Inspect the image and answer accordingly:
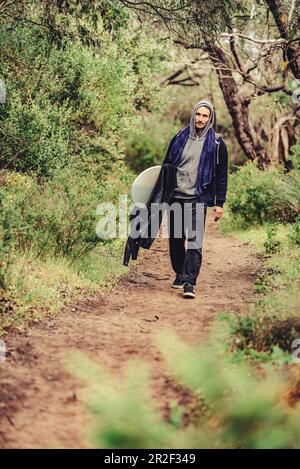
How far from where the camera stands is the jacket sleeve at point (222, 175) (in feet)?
28.3

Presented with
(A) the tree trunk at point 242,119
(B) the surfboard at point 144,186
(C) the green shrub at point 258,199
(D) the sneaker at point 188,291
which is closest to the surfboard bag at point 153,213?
(B) the surfboard at point 144,186

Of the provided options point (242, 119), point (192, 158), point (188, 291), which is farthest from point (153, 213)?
point (242, 119)

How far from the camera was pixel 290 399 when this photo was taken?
482 cm

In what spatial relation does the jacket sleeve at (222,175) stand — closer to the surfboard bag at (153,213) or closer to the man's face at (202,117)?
the man's face at (202,117)

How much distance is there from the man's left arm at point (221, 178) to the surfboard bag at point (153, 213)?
500 millimetres

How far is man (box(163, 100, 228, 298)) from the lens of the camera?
853cm

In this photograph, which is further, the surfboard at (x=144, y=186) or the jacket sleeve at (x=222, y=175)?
the surfboard at (x=144, y=186)

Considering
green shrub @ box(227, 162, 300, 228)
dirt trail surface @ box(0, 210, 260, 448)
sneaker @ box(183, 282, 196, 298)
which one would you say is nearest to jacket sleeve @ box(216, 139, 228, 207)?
sneaker @ box(183, 282, 196, 298)

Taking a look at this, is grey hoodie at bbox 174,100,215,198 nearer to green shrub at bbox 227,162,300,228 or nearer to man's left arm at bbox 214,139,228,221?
man's left arm at bbox 214,139,228,221

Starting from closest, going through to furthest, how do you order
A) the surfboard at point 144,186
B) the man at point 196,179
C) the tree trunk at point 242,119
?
the man at point 196,179 < the surfboard at point 144,186 < the tree trunk at point 242,119

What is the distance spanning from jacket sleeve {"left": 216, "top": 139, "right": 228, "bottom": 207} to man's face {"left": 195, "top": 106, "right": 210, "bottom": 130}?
33 cm

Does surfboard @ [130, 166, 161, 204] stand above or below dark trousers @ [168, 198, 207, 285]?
above

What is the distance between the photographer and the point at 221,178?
870 cm

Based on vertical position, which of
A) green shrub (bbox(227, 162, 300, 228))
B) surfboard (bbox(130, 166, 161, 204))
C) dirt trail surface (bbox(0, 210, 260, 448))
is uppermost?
surfboard (bbox(130, 166, 161, 204))
